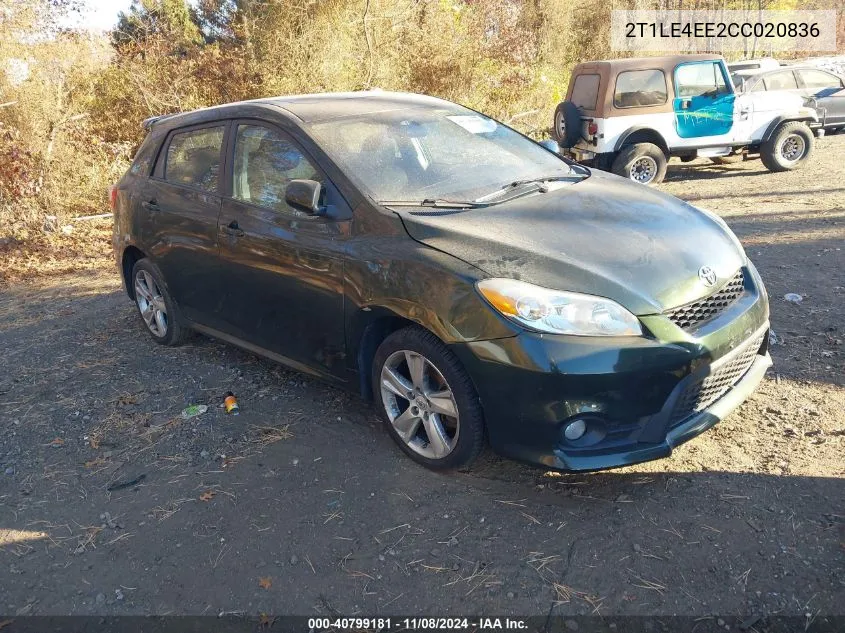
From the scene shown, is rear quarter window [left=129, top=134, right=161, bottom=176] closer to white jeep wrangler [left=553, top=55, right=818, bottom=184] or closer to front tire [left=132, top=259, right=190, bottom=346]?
front tire [left=132, top=259, right=190, bottom=346]

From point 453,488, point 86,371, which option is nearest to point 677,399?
point 453,488

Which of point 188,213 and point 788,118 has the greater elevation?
point 788,118

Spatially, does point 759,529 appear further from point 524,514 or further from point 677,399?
point 524,514

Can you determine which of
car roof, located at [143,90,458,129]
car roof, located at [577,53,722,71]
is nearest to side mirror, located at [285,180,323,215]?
car roof, located at [143,90,458,129]

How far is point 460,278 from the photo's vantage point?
303 cm

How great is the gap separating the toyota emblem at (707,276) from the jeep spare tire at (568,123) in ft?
26.1

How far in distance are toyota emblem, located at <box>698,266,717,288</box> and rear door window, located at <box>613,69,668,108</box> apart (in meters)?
7.76

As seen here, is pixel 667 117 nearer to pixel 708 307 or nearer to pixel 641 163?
pixel 641 163

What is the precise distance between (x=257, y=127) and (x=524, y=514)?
2.72 metres

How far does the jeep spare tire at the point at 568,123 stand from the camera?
1066 cm

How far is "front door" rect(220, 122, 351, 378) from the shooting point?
362 cm

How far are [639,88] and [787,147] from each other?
9.35 ft

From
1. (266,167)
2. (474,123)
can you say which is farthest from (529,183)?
(266,167)

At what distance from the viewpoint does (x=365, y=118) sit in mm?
4066
